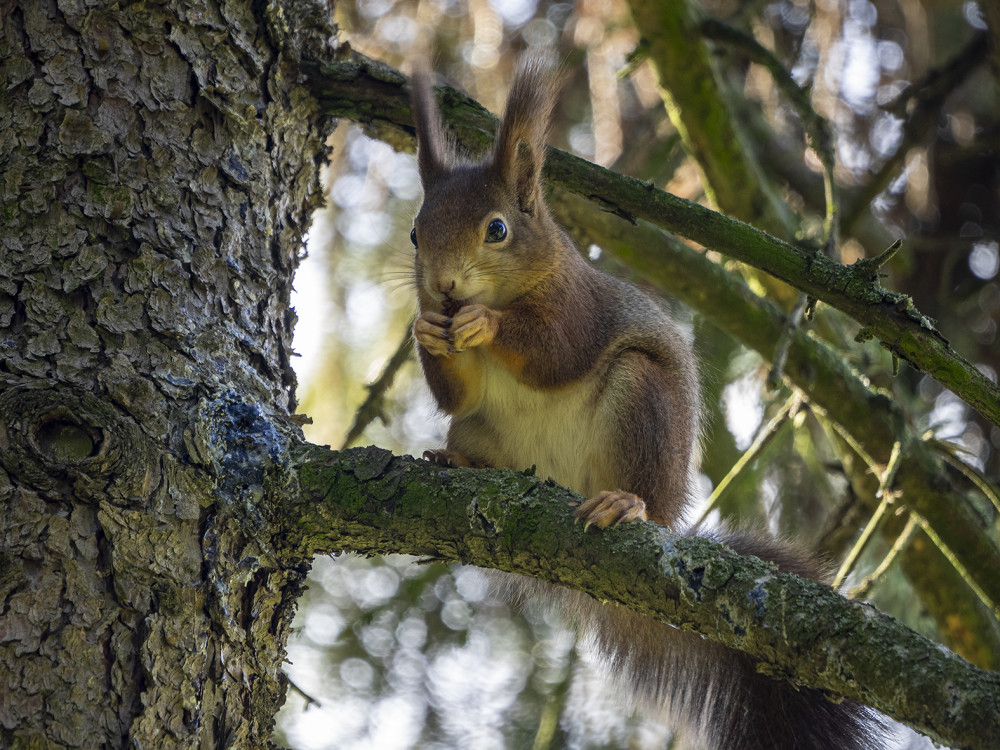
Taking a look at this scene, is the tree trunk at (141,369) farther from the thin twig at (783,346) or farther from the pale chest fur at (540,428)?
the thin twig at (783,346)

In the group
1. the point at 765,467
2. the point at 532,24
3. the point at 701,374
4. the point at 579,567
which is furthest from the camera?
the point at 532,24

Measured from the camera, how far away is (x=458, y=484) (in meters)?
1.58

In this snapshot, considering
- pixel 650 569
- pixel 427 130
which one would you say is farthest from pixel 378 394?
pixel 650 569

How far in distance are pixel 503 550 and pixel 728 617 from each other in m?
0.36

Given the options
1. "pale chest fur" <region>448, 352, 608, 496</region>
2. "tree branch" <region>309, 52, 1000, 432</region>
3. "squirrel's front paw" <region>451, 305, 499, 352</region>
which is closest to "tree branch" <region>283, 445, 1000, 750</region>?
"tree branch" <region>309, 52, 1000, 432</region>

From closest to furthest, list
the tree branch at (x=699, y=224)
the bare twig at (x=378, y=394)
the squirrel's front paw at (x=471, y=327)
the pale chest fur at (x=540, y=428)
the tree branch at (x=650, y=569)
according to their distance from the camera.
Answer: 1. the tree branch at (x=650, y=569)
2. the tree branch at (x=699, y=224)
3. the squirrel's front paw at (x=471, y=327)
4. the pale chest fur at (x=540, y=428)
5. the bare twig at (x=378, y=394)

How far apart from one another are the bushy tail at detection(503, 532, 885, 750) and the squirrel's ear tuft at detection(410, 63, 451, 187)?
103 centimetres

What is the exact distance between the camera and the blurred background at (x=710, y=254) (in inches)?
114

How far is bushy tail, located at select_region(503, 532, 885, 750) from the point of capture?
1817mm

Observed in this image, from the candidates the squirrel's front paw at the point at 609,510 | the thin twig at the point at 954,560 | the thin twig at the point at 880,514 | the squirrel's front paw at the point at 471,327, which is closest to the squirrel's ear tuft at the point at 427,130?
the squirrel's front paw at the point at 471,327

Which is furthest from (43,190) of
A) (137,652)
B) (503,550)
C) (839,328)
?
(839,328)

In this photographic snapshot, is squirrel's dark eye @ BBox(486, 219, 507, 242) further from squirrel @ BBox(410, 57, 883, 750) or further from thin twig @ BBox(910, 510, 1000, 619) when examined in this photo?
thin twig @ BBox(910, 510, 1000, 619)

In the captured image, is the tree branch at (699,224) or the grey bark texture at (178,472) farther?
the tree branch at (699,224)

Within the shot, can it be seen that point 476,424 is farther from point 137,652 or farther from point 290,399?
point 137,652
